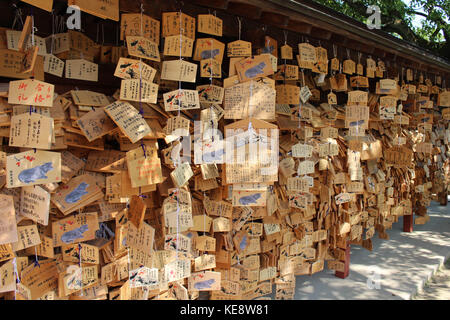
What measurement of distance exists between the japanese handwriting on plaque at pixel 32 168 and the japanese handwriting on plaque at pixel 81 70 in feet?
2.21

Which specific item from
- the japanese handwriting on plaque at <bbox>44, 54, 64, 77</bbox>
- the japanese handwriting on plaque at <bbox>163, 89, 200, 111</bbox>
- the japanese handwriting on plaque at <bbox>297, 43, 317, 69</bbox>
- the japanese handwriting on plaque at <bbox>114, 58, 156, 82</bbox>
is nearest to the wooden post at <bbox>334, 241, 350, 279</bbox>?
the japanese handwriting on plaque at <bbox>297, 43, 317, 69</bbox>

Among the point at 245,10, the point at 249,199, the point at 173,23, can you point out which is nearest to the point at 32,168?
the point at 173,23

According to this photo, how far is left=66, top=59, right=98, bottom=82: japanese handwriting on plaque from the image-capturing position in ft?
7.95

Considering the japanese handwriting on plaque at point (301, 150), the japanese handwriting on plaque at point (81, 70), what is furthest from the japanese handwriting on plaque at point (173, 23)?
the japanese handwriting on plaque at point (301, 150)

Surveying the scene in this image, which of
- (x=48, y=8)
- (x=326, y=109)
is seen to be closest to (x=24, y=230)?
(x=48, y=8)

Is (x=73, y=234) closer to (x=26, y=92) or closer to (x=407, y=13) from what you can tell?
(x=26, y=92)

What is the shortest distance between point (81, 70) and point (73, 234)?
1197 millimetres

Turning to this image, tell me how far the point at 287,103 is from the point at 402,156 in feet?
10.4

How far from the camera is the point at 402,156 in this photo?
18.7 feet

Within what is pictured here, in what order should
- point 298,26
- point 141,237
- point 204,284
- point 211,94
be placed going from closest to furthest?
point 141,237
point 211,94
point 204,284
point 298,26

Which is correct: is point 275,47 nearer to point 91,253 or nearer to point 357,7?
point 91,253

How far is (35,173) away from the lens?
2.04m

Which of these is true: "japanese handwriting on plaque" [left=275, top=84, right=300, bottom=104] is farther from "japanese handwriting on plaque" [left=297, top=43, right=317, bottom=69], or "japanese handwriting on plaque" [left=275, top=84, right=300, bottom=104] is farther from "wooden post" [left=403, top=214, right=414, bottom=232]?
"wooden post" [left=403, top=214, right=414, bottom=232]

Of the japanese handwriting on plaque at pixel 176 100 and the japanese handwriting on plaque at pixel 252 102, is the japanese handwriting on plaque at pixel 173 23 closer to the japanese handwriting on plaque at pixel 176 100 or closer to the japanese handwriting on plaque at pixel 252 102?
the japanese handwriting on plaque at pixel 176 100
